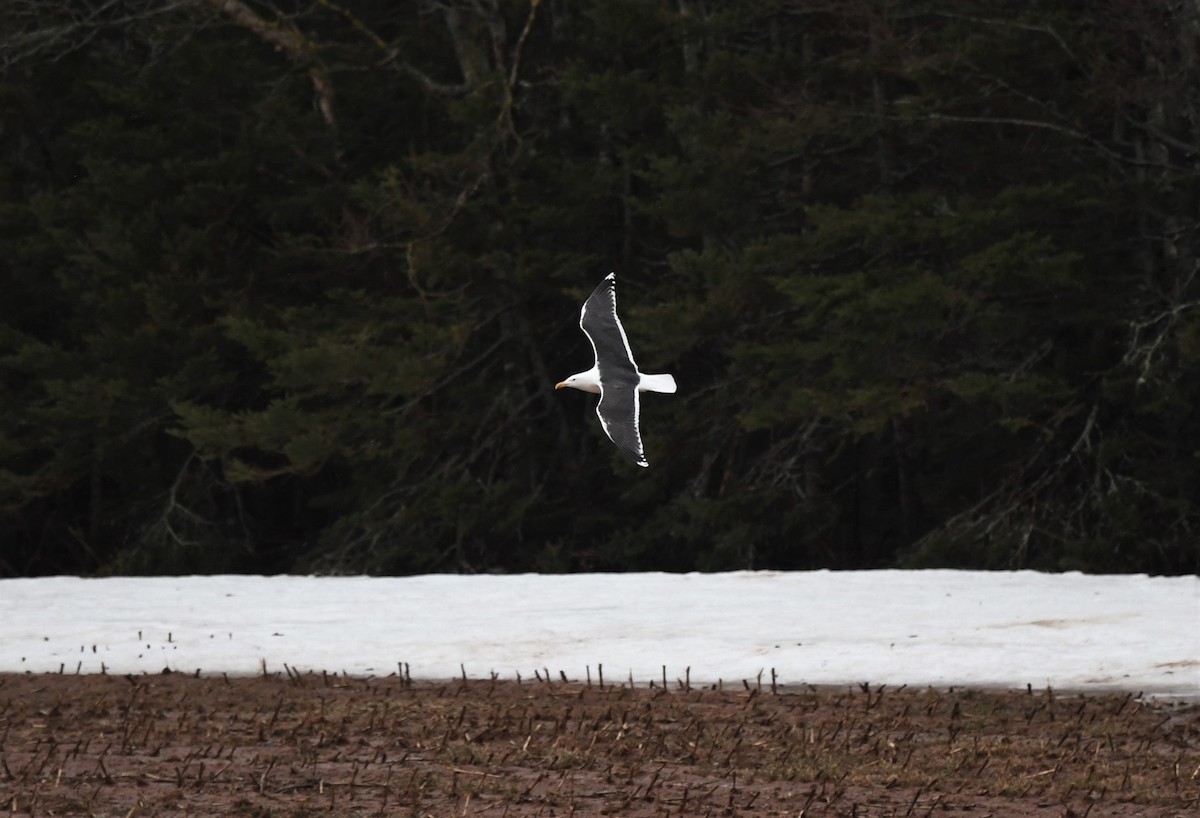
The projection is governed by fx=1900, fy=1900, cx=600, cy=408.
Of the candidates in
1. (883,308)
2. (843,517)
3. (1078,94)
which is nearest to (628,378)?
(883,308)

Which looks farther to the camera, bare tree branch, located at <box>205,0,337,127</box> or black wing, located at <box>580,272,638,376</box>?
bare tree branch, located at <box>205,0,337,127</box>

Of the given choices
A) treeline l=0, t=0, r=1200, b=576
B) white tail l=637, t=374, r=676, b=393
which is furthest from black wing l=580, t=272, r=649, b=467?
treeline l=0, t=0, r=1200, b=576

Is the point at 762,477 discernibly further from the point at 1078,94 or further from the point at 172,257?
the point at 172,257

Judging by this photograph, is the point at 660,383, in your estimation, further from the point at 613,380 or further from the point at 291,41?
A: the point at 291,41

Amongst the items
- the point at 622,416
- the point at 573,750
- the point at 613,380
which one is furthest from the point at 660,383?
the point at 573,750

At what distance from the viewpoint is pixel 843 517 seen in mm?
19719

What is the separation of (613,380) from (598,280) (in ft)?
35.9

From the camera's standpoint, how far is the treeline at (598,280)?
15.7m

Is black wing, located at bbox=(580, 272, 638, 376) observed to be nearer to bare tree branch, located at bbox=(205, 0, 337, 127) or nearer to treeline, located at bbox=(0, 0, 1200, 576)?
treeline, located at bbox=(0, 0, 1200, 576)

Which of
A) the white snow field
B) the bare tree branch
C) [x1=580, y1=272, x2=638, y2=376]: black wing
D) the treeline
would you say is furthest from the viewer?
the bare tree branch

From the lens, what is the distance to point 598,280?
18.8 meters

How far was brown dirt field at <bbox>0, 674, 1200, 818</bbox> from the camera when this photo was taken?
5.98 m

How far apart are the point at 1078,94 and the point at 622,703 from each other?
33.0 feet

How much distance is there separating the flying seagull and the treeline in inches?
278
